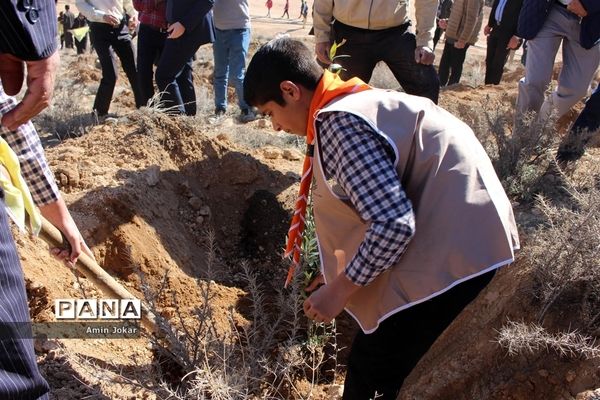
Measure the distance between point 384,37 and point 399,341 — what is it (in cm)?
262

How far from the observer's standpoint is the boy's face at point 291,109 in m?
1.92

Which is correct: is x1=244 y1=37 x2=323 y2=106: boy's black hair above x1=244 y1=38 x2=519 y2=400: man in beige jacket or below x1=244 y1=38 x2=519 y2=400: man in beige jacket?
above

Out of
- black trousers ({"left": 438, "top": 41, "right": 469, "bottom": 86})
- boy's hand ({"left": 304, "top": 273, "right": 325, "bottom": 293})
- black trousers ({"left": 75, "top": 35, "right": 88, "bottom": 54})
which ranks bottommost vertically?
black trousers ({"left": 75, "top": 35, "right": 88, "bottom": 54})

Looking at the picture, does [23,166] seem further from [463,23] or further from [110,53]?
[463,23]

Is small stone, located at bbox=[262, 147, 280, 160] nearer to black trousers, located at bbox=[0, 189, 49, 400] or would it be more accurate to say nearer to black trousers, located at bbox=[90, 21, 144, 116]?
black trousers, located at bbox=[90, 21, 144, 116]

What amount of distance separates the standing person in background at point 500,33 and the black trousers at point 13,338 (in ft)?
16.3

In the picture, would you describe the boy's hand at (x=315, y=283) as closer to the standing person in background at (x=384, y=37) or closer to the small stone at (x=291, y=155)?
A: the standing person in background at (x=384, y=37)

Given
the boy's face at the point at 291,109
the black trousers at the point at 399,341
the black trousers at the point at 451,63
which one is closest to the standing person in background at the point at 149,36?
the boy's face at the point at 291,109

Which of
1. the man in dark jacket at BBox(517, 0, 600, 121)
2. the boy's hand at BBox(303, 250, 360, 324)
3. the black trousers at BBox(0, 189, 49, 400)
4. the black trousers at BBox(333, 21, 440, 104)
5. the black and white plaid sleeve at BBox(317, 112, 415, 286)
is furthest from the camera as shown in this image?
the black trousers at BBox(333, 21, 440, 104)

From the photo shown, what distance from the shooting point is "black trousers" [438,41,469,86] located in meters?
7.65

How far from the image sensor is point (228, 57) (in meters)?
5.80

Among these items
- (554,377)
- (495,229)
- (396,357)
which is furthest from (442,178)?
(554,377)

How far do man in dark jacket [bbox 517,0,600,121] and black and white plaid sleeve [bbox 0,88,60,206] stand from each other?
2984 mm

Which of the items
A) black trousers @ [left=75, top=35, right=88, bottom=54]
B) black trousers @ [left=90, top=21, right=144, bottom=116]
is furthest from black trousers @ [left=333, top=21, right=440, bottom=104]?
black trousers @ [left=75, top=35, right=88, bottom=54]
